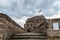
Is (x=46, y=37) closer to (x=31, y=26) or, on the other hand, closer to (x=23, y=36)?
(x=23, y=36)

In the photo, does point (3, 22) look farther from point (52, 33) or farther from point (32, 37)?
point (52, 33)

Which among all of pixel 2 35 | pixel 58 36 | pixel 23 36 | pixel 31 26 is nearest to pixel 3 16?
pixel 2 35

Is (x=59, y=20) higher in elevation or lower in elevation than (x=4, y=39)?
higher

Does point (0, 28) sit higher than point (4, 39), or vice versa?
point (0, 28)

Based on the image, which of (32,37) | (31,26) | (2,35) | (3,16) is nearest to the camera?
(2,35)

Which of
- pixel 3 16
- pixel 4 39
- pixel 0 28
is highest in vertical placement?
pixel 3 16

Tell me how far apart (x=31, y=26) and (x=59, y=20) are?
26.4ft

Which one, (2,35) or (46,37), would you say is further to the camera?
(46,37)

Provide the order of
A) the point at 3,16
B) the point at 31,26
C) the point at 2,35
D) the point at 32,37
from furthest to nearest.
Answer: the point at 31,26 → the point at 32,37 → the point at 3,16 → the point at 2,35

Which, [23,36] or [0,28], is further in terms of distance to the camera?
[23,36]

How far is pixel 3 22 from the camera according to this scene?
4.23 meters

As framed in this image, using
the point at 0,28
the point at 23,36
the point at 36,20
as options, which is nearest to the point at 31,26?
the point at 36,20

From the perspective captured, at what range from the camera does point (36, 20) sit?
12.9 m

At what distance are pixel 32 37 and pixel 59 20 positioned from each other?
46.0 inches
